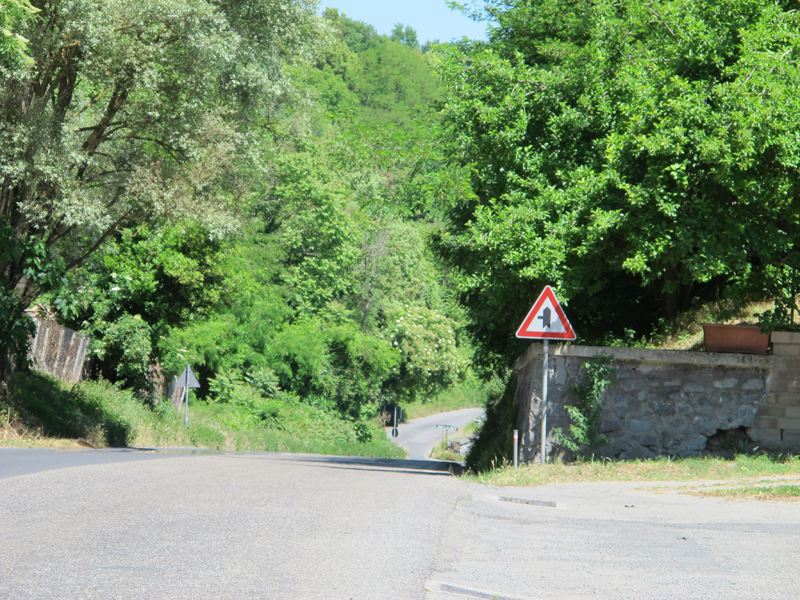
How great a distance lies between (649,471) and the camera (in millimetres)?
11398

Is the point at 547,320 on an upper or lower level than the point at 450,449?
upper

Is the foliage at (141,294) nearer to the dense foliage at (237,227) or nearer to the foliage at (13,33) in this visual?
the dense foliage at (237,227)

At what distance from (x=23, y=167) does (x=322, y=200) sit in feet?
97.6

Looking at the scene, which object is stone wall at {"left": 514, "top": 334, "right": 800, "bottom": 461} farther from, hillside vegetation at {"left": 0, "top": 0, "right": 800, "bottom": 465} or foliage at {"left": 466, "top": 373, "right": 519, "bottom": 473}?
foliage at {"left": 466, "top": 373, "right": 519, "bottom": 473}

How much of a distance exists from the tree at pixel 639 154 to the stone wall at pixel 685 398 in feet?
4.00

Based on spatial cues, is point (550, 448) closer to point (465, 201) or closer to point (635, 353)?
point (635, 353)

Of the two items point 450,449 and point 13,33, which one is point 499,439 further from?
point 450,449

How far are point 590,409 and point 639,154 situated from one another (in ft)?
12.9

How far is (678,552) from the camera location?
5.86 meters

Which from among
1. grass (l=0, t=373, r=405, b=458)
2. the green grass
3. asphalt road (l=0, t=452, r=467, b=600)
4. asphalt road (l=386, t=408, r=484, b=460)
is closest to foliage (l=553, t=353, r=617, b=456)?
the green grass

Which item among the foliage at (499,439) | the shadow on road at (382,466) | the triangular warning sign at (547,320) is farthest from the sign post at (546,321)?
the shadow on road at (382,466)

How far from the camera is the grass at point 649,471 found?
10820 millimetres

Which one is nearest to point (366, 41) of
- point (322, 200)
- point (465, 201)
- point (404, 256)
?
point (404, 256)

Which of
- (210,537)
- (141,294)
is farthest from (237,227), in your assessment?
(210,537)
